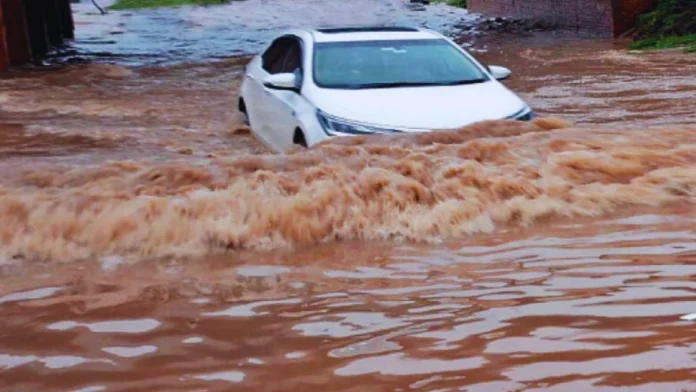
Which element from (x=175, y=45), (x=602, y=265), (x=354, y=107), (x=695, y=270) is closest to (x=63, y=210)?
(x=354, y=107)

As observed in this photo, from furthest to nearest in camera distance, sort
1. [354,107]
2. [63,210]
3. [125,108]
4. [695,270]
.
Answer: [125,108] → [354,107] → [63,210] → [695,270]

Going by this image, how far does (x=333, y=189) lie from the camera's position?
6867mm

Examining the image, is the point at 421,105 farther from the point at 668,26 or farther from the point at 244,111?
the point at 668,26

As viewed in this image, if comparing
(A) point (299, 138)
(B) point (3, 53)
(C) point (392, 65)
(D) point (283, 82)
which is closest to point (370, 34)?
(C) point (392, 65)

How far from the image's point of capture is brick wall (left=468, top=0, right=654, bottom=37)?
21922 mm

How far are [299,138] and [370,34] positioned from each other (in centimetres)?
140

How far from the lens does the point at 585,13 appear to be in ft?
77.8

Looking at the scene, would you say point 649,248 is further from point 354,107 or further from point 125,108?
point 125,108

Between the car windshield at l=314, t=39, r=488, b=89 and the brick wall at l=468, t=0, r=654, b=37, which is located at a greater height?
the car windshield at l=314, t=39, r=488, b=89

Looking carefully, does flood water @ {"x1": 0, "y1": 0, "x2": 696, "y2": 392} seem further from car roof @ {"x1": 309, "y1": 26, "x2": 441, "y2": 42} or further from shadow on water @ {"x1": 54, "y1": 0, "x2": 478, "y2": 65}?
shadow on water @ {"x1": 54, "y1": 0, "x2": 478, "y2": 65}

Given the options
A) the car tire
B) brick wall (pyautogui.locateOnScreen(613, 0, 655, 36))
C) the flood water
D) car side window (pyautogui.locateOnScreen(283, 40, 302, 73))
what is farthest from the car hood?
brick wall (pyautogui.locateOnScreen(613, 0, 655, 36))

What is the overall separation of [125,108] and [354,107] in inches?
273

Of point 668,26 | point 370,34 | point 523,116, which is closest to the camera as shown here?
point 523,116

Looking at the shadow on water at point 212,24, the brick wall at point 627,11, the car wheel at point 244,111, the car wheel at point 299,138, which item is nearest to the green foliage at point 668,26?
the brick wall at point 627,11
